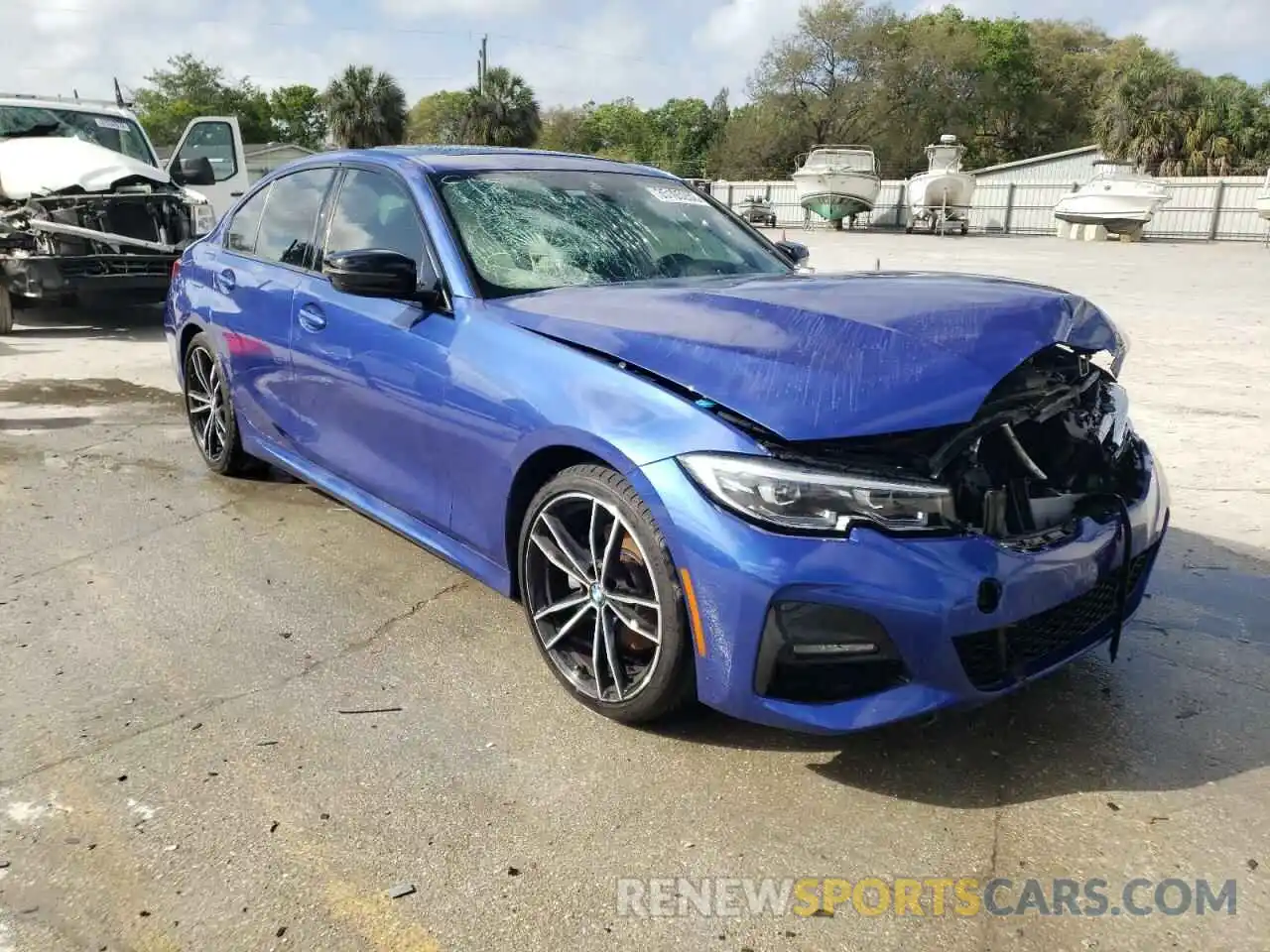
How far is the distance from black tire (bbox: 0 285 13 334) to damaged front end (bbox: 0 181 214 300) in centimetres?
20

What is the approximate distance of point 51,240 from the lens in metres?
9.47

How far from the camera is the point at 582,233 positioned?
374 cm

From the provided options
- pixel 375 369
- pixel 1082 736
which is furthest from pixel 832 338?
pixel 375 369

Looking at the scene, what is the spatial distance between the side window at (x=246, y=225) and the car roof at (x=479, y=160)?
1.48 feet

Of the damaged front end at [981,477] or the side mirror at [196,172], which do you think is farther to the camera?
the side mirror at [196,172]

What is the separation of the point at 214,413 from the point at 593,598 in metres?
3.17

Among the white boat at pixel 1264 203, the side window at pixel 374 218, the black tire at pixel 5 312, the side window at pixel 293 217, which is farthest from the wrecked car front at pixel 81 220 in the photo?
the white boat at pixel 1264 203

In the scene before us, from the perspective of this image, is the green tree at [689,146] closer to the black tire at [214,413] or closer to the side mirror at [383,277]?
the black tire at [214,413]

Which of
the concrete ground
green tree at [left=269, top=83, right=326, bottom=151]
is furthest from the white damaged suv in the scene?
green tree at [left=269, top=83, right=326, bottom=151]

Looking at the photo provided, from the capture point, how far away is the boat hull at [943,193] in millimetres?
32406

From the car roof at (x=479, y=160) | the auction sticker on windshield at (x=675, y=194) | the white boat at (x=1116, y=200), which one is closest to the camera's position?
the car roof at (x=479, y=160)

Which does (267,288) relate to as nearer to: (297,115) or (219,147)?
(219,147)

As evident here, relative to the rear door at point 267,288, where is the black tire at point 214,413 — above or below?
below

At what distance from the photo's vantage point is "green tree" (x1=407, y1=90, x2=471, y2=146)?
5431 centimetres
